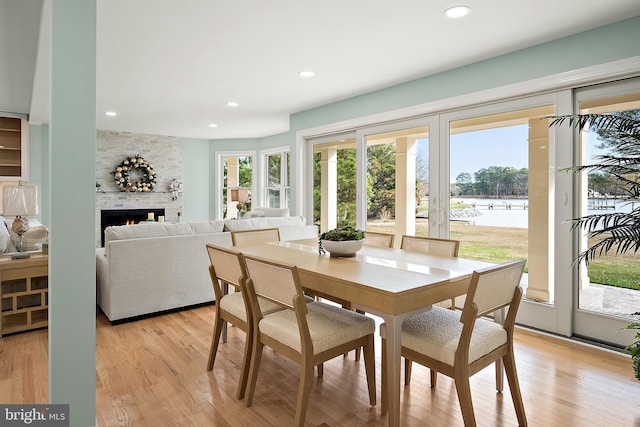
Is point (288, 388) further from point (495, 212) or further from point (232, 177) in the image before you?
point (232, 177)

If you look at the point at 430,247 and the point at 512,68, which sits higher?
the point at 512,68

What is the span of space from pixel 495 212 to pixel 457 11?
195 centimetres

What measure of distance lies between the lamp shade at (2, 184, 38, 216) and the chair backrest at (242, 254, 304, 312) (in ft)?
7.78

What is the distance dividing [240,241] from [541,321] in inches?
108

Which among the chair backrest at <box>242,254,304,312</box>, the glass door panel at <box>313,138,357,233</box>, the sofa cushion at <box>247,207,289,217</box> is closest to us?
the chair backrest at <box>242,254,304,312</box>

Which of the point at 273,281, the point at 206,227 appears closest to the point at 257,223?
the point at 206,227

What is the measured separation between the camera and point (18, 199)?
3107 millimetres

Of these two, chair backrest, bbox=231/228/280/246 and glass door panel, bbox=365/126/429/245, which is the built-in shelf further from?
glass door panel, bbox=365/126/429/245

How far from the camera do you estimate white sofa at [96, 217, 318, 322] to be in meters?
3.42

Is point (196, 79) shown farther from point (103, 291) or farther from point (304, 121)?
point (103, 291)

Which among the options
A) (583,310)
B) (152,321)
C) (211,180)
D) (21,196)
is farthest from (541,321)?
(211,180)

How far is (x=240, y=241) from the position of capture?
3.27 metres

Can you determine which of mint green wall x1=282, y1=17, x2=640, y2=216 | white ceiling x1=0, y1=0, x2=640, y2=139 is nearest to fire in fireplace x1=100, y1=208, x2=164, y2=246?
white ceiling x1=0, y1=0, x2=640, y2=139

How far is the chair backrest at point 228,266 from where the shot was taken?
2.12m
